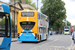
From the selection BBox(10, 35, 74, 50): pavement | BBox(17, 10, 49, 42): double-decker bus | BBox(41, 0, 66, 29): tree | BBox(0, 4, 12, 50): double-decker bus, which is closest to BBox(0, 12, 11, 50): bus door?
BBox(0, 4, 12, 50): double-decker bus

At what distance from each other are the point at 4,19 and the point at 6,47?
56.1 inches

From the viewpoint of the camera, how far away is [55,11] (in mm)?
78250

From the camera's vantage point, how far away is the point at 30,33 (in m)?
22.9

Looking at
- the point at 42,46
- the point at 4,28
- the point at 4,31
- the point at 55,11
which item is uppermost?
the point at 55,11

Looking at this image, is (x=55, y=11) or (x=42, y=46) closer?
(x=42, y=46)

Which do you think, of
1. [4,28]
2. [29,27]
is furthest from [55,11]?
[4,28]

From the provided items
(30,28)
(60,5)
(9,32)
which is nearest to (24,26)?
(30,28)

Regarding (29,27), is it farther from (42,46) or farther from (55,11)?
(55,11)

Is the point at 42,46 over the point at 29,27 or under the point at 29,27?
under

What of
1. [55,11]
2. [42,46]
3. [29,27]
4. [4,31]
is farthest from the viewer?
[55,11]

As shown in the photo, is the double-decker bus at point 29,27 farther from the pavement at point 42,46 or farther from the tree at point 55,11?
the tree at point 55,11

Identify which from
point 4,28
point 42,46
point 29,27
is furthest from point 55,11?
point 4,28

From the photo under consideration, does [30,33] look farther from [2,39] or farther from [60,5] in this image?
[60,5]

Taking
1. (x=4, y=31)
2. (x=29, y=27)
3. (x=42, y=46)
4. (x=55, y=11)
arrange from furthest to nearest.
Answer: (x=55, y=11) < (x=29, y=27) < (x=42, y=46) < (x=4, y=31)
